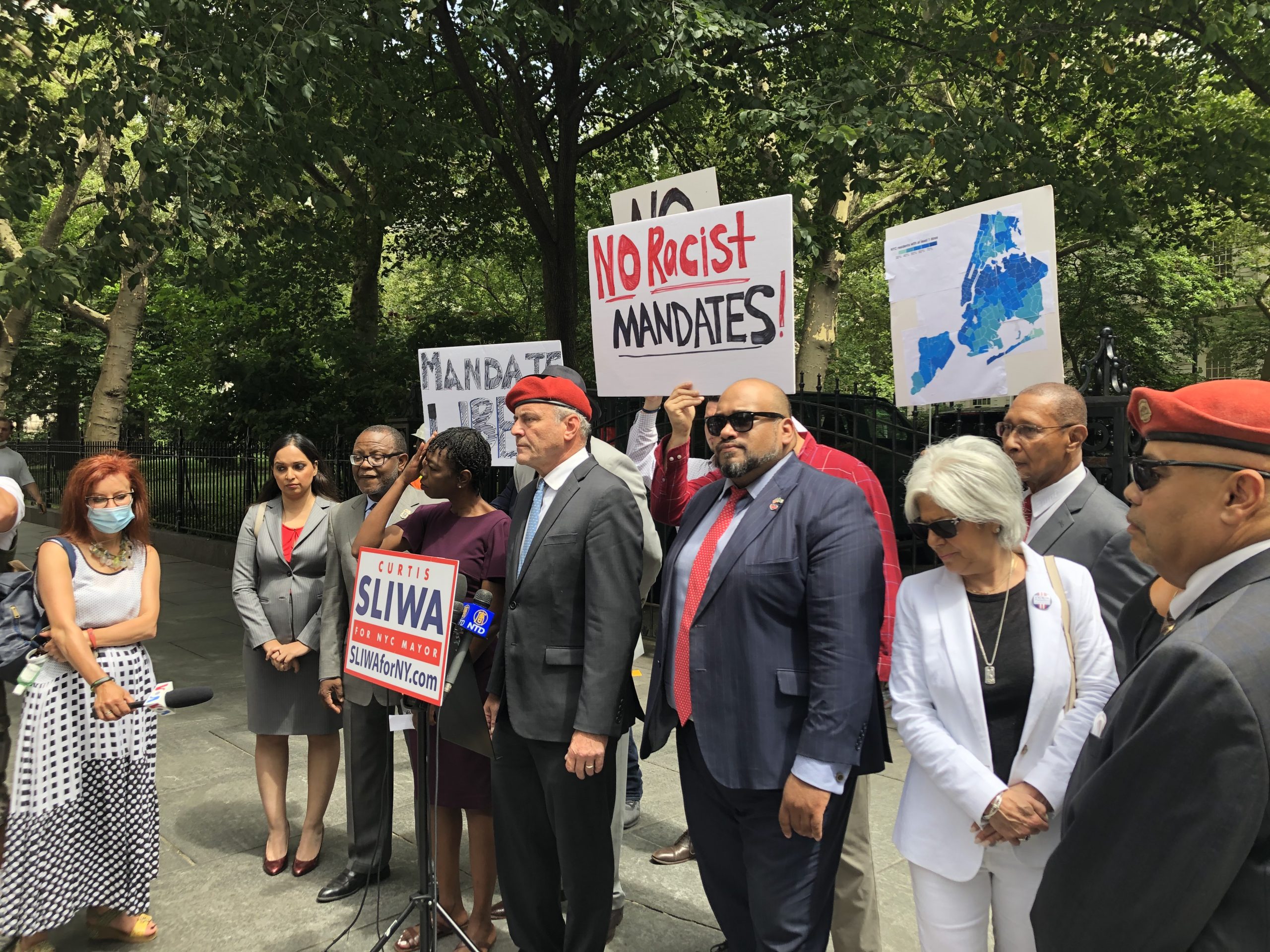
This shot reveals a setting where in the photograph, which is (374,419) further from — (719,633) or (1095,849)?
(1095,849)

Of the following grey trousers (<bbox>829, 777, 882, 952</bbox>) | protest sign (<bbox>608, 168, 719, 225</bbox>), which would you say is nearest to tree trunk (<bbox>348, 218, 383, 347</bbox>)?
protest sign (<bbox>608, 168, 719, 225</bbox>)

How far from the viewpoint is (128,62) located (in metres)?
7.99

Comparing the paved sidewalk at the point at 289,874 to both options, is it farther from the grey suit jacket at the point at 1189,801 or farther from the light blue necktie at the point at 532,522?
the grey suit jacket at the point at 1189,801

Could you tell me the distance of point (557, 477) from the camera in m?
3.18

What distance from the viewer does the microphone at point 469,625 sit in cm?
293

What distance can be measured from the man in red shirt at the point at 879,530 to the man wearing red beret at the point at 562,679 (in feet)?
1.25

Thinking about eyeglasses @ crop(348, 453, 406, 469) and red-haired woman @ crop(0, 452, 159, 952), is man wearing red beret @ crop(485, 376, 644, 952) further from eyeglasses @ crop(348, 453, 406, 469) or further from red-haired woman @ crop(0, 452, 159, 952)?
red-haired woman @ crop(0, 452, 159, 952)

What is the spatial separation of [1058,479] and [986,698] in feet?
A: 3.62

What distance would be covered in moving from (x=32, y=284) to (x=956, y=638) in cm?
756

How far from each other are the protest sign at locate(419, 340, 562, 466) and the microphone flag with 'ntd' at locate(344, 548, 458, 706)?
1.94 m

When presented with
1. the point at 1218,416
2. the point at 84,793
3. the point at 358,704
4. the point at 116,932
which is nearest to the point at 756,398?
the point at 1218,416

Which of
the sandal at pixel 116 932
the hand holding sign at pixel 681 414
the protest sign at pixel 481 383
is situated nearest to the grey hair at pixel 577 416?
the hand holding sign at pixel 681 414

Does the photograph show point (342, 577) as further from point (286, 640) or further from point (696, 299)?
point (696, 299)

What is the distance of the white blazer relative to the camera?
2.26 metres
